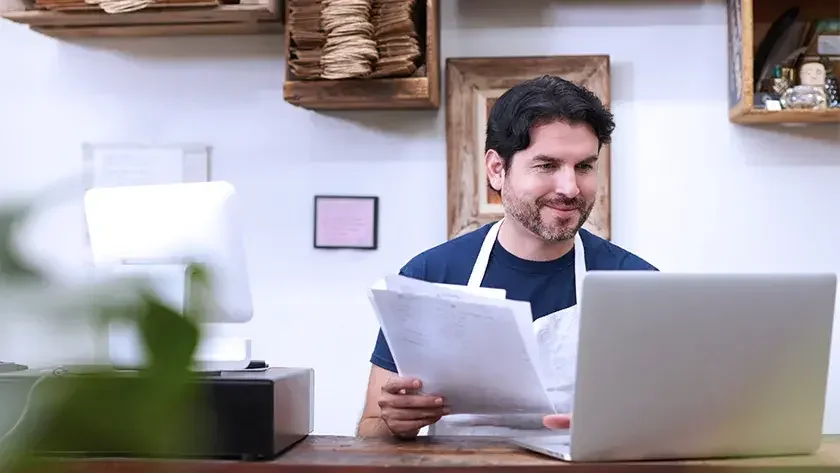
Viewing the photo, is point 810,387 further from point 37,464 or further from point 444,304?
point 37,464

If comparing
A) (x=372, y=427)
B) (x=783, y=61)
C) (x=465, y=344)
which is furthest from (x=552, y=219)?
(x=783, y=61)

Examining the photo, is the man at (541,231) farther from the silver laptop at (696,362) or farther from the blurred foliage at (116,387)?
the blurred foliage at (116,387)

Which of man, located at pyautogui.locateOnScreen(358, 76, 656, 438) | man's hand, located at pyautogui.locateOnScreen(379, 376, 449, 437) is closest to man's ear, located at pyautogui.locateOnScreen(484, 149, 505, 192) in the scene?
man, located at pyautogui.locateOnScreen(358, 76, 656, 438)

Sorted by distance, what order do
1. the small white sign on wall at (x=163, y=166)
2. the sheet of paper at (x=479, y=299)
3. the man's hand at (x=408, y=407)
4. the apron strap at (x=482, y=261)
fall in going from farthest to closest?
the small white sign on wall at (x=163, y=166), the apron strap at (x=482, y=261), the man's hand at (x=408, y=407), the sheet of paper at (x=479, y=299)

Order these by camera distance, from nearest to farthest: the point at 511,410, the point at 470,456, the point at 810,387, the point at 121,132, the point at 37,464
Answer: the point at 37,464
the point at 810,387
the point at 470,456
the point at 511,410
the point at 121,132

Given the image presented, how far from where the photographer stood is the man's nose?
73.0 inches

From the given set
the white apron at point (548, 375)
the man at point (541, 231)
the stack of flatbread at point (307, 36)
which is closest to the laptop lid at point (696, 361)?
the white apron at point (548, 375)

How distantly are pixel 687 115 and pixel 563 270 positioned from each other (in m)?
0.88

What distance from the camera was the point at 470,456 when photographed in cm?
115

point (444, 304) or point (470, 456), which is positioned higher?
point (444, 304)

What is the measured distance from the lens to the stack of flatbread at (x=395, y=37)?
2.37m

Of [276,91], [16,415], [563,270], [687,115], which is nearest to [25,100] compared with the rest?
[276,91]

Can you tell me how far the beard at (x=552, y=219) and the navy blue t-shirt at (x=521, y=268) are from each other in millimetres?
86

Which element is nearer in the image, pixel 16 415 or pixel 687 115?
pixel 16 415
